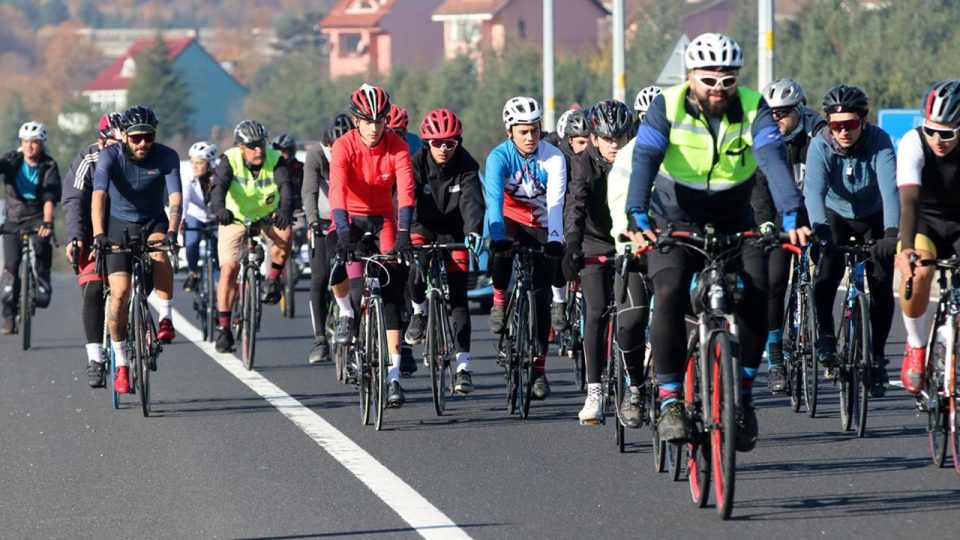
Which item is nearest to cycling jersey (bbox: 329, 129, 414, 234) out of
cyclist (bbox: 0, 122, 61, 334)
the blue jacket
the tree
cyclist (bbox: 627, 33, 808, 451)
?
the blue jacket

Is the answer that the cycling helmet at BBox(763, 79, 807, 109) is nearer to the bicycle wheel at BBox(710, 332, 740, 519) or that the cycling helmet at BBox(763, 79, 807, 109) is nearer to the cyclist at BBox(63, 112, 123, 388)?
the cyclist at BBox(63, 112, 123, 388)

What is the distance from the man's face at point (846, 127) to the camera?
443 inches

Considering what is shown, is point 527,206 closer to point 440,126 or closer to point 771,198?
point 440,126

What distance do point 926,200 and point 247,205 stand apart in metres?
7.72

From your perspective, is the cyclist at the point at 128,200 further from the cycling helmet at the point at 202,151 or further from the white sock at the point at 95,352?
the cycling helmet at the point at 202,151

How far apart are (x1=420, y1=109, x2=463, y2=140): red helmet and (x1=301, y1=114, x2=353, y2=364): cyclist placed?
4.87 feet

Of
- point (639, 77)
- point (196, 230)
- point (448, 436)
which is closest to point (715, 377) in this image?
point (448, 436)

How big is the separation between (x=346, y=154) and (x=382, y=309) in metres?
1.15

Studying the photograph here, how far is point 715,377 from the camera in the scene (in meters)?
8.11

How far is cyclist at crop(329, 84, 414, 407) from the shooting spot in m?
11.7

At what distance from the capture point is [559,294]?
1412 cm

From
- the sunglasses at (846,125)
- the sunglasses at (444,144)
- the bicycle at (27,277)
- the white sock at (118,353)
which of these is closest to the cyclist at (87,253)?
the white sock at (118,353)

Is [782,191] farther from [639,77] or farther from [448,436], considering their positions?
[639,77]

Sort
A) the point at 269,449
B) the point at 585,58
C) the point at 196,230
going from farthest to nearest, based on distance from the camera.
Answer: the point at 585,58 < the point at 196,230 < the point at 269,449
